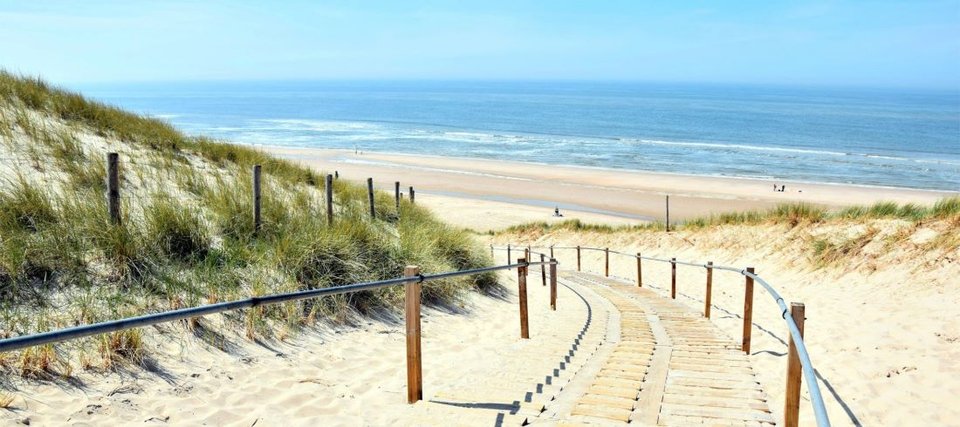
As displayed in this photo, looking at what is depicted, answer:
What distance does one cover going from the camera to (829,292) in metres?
13.8

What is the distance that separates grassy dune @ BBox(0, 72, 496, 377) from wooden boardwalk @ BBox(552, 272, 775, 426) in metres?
3.47

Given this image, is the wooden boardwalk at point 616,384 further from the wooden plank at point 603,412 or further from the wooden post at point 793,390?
the wooden post at point 793,390

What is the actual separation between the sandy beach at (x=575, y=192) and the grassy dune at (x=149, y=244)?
21.4 metres

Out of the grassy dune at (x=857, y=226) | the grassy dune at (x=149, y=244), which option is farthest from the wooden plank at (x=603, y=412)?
the grassy dune at (x=857, y=226)

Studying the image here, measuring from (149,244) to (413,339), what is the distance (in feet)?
14.1

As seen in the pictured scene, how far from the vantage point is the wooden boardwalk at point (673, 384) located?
4.99m

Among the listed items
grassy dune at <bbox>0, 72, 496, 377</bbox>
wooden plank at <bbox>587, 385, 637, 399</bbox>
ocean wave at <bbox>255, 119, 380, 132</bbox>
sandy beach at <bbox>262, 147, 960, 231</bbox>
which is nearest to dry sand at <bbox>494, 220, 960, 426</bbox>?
wooden plank at <bbox>587, 385, 637, 399</bbox>

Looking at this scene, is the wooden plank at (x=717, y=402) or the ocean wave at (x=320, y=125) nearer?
the wooden plank at (x=717, y=402)

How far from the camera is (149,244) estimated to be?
8.08 metres

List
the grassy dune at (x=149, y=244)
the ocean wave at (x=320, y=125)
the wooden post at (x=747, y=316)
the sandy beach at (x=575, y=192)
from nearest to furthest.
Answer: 1. the grassy dune at (x=149, y=244)
2. the wooden post at (x=747, y=316)
3. the sandy beach at (x=575, y=192)
4. the ocean wave at (x=320, y=125)

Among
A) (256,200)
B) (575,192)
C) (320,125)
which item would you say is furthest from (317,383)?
(320,125)

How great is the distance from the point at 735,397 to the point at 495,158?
188ft

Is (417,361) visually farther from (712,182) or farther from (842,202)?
(712,182)

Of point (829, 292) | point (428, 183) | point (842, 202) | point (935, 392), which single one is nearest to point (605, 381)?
point (935, 392)
